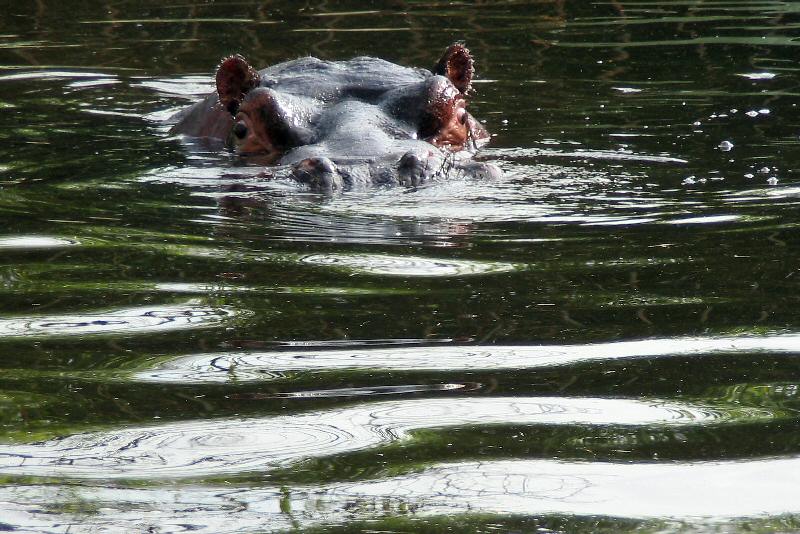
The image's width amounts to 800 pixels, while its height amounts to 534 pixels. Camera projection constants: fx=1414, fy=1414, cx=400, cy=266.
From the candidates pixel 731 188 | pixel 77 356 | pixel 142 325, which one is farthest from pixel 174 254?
pixel 731 188

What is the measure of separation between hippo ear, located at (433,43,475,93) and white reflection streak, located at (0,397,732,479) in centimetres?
495

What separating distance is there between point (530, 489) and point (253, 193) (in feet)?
11.4

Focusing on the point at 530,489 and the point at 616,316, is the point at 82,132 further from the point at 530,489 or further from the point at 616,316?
the point at 530,489

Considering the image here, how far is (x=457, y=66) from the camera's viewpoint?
769cm

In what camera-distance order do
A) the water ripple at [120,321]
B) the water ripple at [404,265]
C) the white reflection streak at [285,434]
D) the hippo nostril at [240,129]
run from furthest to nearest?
1. the hippo nostril at [240,129]
2. the water ripple at [404,265]
3. the water ripple at [120,321]
4. the white reflection streak at [285,434]

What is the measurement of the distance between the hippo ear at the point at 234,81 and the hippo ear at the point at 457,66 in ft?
3.31

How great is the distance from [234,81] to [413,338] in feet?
14.3

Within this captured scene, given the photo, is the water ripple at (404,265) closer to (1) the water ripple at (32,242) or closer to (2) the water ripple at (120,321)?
(2) the water ripple at (120,321)

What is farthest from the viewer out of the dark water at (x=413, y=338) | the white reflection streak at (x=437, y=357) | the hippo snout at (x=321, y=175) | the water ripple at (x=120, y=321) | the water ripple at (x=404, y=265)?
the hippo snout at (x=321, y=175)

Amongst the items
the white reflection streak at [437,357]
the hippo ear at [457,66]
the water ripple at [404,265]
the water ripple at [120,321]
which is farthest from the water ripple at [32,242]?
the hippo ear at [457,66]

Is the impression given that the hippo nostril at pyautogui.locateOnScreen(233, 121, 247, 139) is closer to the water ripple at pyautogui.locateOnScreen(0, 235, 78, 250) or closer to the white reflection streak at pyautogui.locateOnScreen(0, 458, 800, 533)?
the water ripple at pyautogui.locateOnScreen(0, 235, 78, 250)

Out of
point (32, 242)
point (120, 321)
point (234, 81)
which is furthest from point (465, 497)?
point (234, 81)

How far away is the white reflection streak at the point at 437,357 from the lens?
3.05 m

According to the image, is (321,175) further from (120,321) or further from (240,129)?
(120,321)
